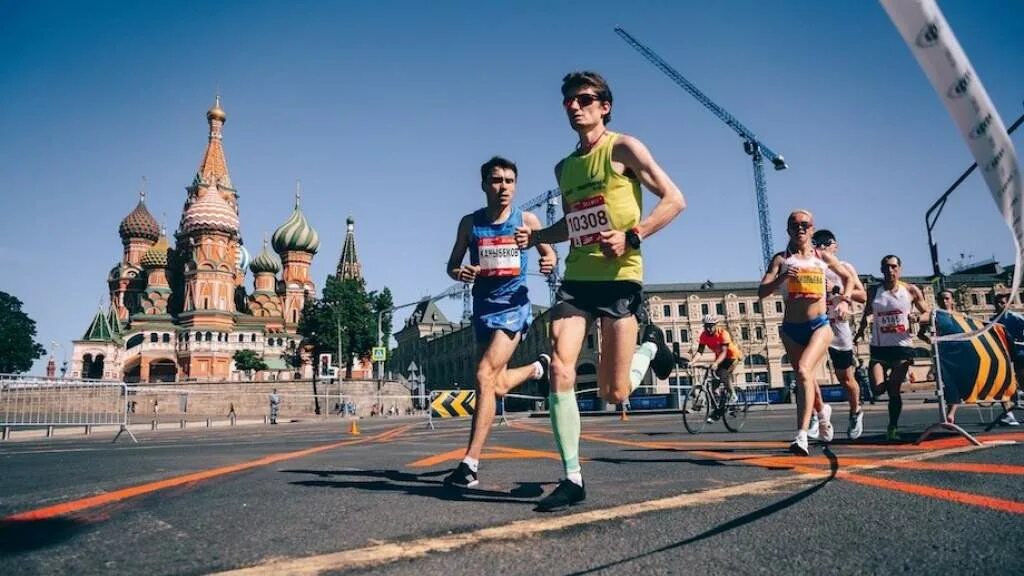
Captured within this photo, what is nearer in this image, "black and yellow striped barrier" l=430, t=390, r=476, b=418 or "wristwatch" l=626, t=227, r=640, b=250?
"wristwatch" l=626, t=227, r=640, b=250

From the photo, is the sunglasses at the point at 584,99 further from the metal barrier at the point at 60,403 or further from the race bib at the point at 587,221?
the metal barrier at the point at 60,403

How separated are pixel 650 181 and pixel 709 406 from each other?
Result: 21.3ft

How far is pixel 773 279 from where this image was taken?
5.76 meters

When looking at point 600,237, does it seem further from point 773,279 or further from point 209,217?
point 209,217

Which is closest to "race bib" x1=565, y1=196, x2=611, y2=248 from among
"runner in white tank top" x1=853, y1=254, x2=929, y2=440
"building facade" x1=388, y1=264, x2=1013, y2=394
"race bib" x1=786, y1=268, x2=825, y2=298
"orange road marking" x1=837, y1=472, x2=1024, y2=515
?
"orange road marking" x1=837, y1=472, x2=1024, y2=515

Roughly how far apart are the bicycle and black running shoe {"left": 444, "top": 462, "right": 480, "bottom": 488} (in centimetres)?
596

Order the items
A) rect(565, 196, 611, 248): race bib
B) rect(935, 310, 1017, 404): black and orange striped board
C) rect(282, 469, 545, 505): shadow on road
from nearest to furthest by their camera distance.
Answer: rect(282, 469, 545, 505): shadow on road → rect(565, 196, 611, 248): race bib → rect(935, 310, 1017, 404): black and orange striped board

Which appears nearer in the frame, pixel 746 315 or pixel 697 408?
pixel 697 408

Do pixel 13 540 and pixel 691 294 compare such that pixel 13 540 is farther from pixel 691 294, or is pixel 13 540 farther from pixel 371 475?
pixel 691 294

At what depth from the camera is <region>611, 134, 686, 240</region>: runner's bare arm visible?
10.7 ft

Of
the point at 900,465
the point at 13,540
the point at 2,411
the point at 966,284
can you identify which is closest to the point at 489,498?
the point at 13,540

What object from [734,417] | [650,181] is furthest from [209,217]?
[650,181]

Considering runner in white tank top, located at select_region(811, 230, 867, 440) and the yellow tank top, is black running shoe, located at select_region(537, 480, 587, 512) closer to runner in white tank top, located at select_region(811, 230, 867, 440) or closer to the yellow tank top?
the yellow tank top

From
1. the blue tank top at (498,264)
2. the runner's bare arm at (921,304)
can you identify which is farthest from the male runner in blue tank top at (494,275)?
the runner's bare arm at (921,304)
